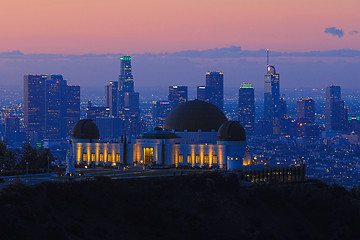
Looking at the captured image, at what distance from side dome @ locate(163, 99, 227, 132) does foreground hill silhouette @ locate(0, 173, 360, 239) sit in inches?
1145

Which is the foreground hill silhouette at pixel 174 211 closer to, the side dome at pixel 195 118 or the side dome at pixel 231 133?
the side dome at pixel 231 133

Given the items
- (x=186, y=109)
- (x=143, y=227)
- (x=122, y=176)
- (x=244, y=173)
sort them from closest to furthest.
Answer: (x=143, y=227) < (x=122, y=176) < (x=244, y=173) < (x=186, y=109)

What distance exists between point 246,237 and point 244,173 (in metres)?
31.3

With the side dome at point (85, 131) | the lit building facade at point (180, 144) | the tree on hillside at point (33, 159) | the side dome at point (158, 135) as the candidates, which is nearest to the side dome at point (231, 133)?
the lit building facade at point (180, 144)

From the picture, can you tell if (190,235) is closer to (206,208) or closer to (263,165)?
(206,208)

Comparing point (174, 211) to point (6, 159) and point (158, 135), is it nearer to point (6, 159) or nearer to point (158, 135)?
point (158, 135)

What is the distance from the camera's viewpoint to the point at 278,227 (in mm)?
89375

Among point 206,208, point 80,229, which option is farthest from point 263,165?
point 80,229

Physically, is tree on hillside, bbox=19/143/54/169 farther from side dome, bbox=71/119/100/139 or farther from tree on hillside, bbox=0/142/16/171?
side dome, bbox=71/119/100/139

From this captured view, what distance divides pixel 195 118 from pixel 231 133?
41.8 feet

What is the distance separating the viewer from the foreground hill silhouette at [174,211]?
75.9 metres

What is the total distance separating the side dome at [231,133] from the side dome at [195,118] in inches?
369

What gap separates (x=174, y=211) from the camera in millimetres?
87312

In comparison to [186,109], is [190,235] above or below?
below
